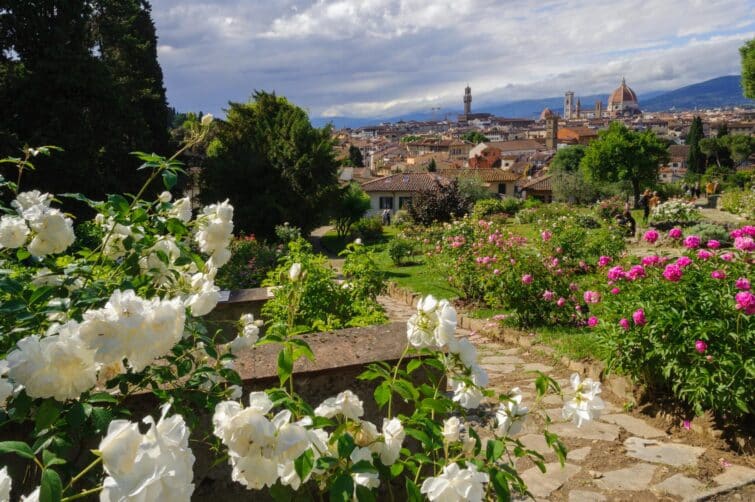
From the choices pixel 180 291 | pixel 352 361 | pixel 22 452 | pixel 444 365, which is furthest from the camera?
pixel 352 361

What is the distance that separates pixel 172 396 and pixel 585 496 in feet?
8.43

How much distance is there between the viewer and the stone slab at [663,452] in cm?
357

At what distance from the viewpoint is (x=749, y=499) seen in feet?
9.93

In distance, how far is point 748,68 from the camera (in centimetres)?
2820

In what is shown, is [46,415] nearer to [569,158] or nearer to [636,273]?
[636,273]

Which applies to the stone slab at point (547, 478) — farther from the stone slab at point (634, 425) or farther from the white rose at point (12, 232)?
the white rose at point (12, 232)

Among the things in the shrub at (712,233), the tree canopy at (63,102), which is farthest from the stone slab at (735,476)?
the tree canopy at (63,102)

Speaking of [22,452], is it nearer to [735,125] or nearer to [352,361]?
[352,361]

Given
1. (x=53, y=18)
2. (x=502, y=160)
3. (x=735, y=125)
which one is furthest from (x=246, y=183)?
(x=735, y=125)

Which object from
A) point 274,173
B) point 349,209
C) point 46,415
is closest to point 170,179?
point 46,415

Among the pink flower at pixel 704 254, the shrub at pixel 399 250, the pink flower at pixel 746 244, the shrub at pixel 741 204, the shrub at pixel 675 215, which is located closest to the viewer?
the pink flower at pixel 746 244

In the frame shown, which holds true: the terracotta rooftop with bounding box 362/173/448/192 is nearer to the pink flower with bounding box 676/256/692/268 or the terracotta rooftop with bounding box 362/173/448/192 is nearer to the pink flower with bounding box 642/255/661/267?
the pink flower with bounding box 642/255/661/267

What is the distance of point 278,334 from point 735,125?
151m

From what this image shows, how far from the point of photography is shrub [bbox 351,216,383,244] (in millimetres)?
25722
